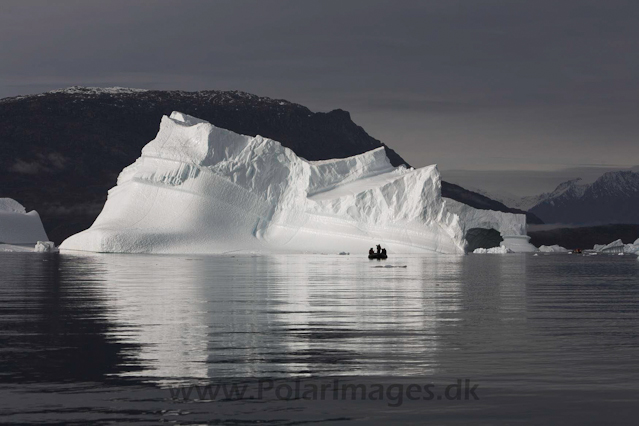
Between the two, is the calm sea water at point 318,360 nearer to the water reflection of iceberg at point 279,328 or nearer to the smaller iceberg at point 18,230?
the water reflection of iceberg at point 279,328

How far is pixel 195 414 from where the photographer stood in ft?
27.9

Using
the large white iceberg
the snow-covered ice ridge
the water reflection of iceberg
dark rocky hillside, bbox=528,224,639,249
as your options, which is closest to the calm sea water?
the water reflection of iceberg

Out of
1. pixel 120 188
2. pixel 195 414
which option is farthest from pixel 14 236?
pixel 195 414

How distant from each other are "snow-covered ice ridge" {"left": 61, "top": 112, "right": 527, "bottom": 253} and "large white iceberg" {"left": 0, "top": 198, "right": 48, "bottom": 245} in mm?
22832

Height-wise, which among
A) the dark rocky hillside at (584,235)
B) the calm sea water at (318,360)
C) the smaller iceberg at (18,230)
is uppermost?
the dark rocky hillside at (584,235)

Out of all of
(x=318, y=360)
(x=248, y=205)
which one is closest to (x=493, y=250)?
(x=248, y=205)

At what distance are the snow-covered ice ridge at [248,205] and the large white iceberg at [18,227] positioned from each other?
22832mm

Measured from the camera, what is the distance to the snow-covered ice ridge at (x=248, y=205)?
2682 inches

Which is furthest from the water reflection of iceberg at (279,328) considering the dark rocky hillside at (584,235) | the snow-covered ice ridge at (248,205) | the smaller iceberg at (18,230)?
the dark rocky hillside at (584,235)

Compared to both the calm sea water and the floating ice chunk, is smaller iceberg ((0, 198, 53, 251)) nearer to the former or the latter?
the floating ice chunk

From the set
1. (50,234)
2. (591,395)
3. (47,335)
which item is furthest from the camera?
(50,234)

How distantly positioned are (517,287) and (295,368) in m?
18.2

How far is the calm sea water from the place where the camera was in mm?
8648

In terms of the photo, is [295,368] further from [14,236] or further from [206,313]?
[14,236]
